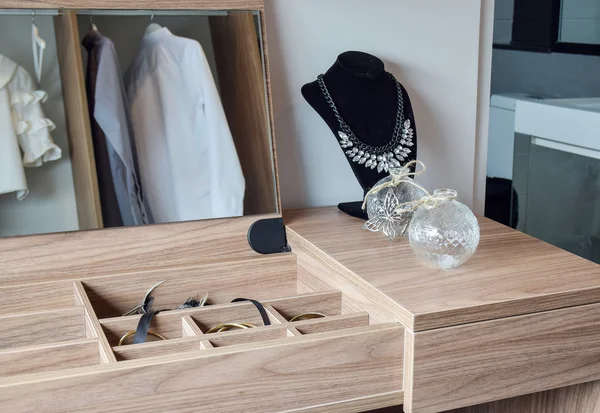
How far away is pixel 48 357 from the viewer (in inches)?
33.3

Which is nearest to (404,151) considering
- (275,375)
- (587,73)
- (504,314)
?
(504,314)

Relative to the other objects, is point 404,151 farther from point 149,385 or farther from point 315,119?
point 149,385

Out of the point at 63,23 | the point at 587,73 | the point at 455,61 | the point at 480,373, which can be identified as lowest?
the point at 480,373

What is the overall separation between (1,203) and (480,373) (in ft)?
2.40

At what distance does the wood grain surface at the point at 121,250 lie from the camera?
1.10 metres

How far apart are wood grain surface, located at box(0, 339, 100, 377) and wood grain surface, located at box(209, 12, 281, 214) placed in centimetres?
42

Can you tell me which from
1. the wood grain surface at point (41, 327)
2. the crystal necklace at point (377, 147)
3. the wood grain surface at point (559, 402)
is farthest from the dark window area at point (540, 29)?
the wood grain surface at point (41, 327)

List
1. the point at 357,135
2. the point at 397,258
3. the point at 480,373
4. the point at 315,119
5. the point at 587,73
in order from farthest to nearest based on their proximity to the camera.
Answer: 1. the point at 587,73
2. the point at 315,119
3. the point at 357,135
4. the point at 397,258
5. the point at 480,373

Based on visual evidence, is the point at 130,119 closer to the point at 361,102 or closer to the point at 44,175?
the point at 44,175

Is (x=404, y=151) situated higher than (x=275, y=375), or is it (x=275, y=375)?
(x=404, y=151)

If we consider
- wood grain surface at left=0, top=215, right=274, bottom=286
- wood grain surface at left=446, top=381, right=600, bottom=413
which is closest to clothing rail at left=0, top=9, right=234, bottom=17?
wood grain surface at left=0, top=215, right=274, bottom=286

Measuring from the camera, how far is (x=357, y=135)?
Result: 124 centimetres

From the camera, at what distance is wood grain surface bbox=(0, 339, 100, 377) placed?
835 mm


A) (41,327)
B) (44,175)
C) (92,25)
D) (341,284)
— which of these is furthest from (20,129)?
(341,284)
